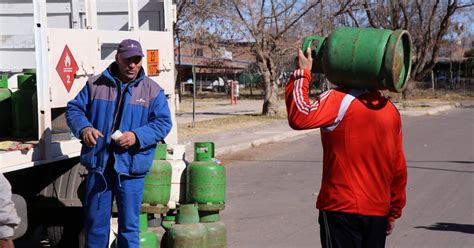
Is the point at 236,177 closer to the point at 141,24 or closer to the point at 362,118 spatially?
the point at 141,24

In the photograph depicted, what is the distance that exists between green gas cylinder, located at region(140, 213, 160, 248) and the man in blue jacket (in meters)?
0.45

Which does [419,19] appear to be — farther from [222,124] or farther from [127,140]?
[127,140]

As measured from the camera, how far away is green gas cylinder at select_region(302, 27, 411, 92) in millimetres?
A: 3762

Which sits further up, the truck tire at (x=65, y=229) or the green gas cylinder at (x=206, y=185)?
the green gas cylinder at (x=206, y=185)

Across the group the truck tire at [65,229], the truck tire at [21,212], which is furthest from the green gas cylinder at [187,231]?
the truck tire at [21,212]

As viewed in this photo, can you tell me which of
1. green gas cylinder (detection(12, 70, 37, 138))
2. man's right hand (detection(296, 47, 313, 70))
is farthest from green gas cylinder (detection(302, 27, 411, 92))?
green gas cylinder (detection(12, 70, 37, 138))

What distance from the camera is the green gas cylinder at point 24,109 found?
6.00 m

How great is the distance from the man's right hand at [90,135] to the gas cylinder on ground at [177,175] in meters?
1.50

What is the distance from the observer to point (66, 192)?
19.1 feet

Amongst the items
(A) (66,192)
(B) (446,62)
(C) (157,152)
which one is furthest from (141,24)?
(B) (446,62)

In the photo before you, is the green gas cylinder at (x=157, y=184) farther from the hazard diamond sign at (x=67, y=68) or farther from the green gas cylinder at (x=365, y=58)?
the green gas cylinder at (x=365, y=58)

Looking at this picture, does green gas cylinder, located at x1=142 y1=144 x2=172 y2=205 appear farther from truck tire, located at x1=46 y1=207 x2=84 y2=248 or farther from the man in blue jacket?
the man in blue jacket

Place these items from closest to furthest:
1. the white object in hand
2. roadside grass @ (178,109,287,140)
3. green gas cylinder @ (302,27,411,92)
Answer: green gas cylinder @ (302,27,411,92), the white object in hand, roadside grass @ (178,109,287,140)

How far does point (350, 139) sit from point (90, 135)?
1.90 metres
